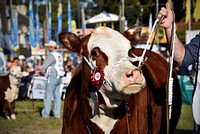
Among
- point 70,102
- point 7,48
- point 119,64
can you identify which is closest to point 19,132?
point 70,102

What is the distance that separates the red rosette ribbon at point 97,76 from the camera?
3726mm

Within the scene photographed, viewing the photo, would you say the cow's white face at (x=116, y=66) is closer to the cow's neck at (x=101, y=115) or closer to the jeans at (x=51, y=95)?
the cow's neck at (x=101, y=115)

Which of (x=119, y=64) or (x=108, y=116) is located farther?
(x=108, y=116)

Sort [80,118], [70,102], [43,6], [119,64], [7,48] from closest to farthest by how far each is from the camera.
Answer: [119,64], [80,118], [70,102], [7,48], [43,6]

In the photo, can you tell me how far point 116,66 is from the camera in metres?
3.64

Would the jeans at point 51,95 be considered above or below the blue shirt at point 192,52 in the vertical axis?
below

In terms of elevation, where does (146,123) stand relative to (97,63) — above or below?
below

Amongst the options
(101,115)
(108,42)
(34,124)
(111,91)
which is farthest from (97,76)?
(34,124)

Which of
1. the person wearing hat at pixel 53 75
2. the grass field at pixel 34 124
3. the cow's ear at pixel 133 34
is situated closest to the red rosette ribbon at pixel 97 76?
the cow's ear at pixel 133 34

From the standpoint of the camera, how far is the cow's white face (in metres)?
3.47

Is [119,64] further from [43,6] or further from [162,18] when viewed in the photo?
[43,6]

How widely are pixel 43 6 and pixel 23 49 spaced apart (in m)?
20.4

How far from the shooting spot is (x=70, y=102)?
15.3 feet

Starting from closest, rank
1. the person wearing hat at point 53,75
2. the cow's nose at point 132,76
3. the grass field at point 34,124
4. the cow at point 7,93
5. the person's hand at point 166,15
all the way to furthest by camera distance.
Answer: the cow's nose at point 132,76, the person's hand at point 166,15, the grass field at point 34,124, the person wearing hat at point 53,75, the cow at point 7,93
